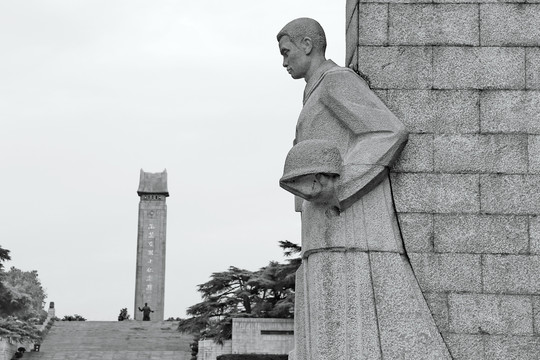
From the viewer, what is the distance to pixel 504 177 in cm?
688

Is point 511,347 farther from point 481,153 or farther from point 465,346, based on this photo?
point 481,153

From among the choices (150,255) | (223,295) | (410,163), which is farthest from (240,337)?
(150,255)

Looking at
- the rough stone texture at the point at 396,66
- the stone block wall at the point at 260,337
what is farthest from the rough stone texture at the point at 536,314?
the stone block wall at the point at 260,337

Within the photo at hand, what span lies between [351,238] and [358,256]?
12 cm

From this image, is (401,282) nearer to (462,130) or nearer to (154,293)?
(462,130)

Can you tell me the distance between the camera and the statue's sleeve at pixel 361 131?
21.7 ft

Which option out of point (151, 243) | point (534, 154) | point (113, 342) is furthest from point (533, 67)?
point (151, 243)

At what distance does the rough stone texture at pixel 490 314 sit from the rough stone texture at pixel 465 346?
1.6 inches

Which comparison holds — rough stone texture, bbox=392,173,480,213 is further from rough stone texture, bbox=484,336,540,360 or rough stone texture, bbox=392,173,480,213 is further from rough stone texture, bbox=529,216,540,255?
rough stone texture, bbox=484,336,540,360

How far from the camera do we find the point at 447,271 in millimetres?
6746

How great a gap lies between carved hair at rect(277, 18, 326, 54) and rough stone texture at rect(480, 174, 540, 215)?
4.65 ft

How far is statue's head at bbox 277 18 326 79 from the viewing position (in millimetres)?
7000

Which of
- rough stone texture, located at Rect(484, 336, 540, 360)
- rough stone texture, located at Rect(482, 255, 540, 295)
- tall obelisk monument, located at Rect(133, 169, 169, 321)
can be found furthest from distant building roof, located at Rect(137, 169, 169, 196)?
rough stone texture, located at Rect(484, 336, 540, 360)

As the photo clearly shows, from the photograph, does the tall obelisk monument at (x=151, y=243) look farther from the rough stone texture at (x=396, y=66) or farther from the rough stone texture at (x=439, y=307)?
the rough stone texture at (x=439, y=307)
